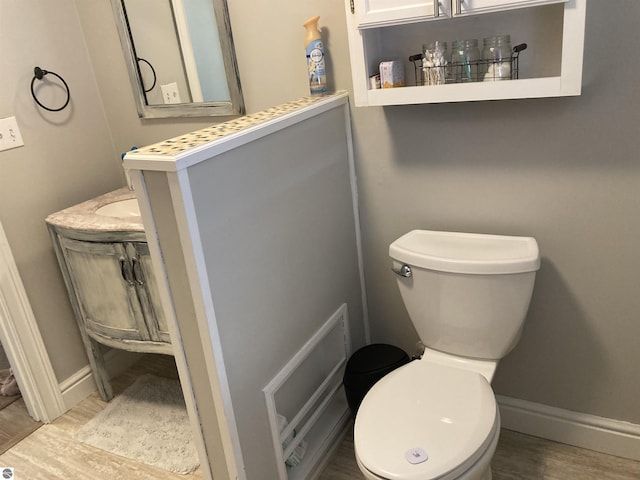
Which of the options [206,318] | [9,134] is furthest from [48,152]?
[206,318]

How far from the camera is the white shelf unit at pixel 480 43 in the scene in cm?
130

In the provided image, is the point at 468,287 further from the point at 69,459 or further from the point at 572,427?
A: the point at 69,459

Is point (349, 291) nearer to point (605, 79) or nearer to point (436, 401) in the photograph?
point (436, 401)

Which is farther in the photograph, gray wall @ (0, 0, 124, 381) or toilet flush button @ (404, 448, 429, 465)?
gray wall @ (0, 0, 124, 381)

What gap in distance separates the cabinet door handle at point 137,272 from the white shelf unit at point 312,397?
666 mm

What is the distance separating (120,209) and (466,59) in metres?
1.48

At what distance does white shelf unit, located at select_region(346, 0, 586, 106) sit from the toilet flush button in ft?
3.04

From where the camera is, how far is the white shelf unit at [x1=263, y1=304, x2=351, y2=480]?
160 centimetres

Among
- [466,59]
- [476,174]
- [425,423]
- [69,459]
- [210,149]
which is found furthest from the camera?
[69,459]

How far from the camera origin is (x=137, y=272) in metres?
1.90

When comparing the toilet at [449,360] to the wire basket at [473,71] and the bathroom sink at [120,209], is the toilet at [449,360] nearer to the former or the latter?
the wire basket at [473,71]

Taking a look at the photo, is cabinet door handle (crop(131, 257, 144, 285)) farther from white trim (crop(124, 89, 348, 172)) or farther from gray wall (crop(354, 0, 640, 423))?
gray wall (crop(354, 0, 640, 423))

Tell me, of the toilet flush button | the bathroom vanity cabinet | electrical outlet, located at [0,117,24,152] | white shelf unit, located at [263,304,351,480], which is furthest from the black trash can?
electrical outlet, located at [0,117,24,152]

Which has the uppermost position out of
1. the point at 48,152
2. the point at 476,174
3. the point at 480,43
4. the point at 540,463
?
the point at 480,43
